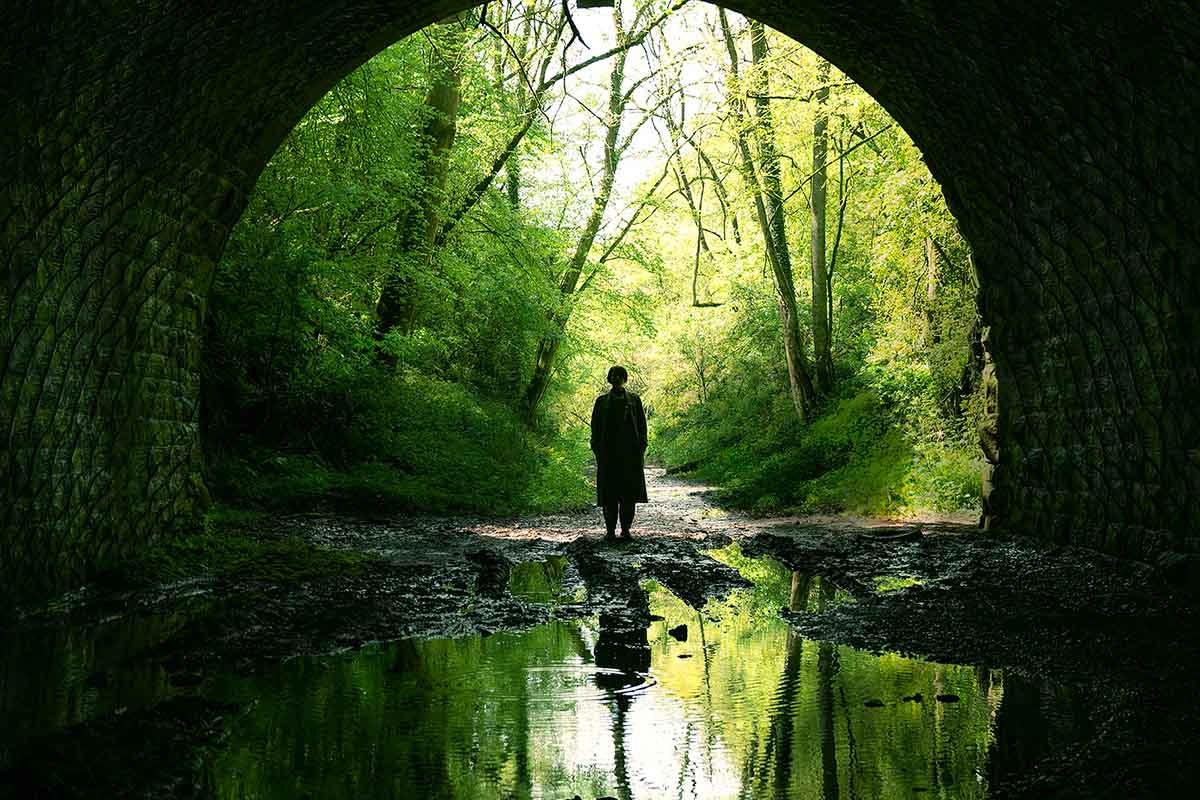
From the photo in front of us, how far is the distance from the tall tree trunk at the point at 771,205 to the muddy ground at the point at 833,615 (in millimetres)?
8990

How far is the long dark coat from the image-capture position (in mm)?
9719

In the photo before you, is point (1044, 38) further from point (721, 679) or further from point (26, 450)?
point (26, 450)

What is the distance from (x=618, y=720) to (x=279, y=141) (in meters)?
6.28

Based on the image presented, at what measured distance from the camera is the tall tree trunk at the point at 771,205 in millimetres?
16375

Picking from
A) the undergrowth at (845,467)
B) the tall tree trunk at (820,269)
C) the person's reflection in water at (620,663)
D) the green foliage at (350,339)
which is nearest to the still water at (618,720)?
the person's reflection in water at (620,663)

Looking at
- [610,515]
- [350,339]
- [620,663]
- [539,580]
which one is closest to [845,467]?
[610,515]

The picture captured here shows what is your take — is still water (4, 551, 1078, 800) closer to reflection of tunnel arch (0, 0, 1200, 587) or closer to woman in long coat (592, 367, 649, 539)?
reflection of tunnel arch (0, 0, 1200, 587)

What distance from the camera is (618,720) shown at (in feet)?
11.7

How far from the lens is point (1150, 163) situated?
5.61m

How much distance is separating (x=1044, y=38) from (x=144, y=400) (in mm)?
6786

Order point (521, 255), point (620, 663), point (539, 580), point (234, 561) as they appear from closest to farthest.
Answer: point (620, 663), point (539, 580), point (234, 561), point (521, 255)

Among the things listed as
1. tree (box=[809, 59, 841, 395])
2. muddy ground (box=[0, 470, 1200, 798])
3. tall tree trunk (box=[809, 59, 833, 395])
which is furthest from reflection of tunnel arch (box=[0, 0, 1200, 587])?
tree (box=[809, 59, 841, 395])

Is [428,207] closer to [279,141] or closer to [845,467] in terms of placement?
[279,141]

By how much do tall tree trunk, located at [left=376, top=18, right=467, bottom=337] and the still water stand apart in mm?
10364
